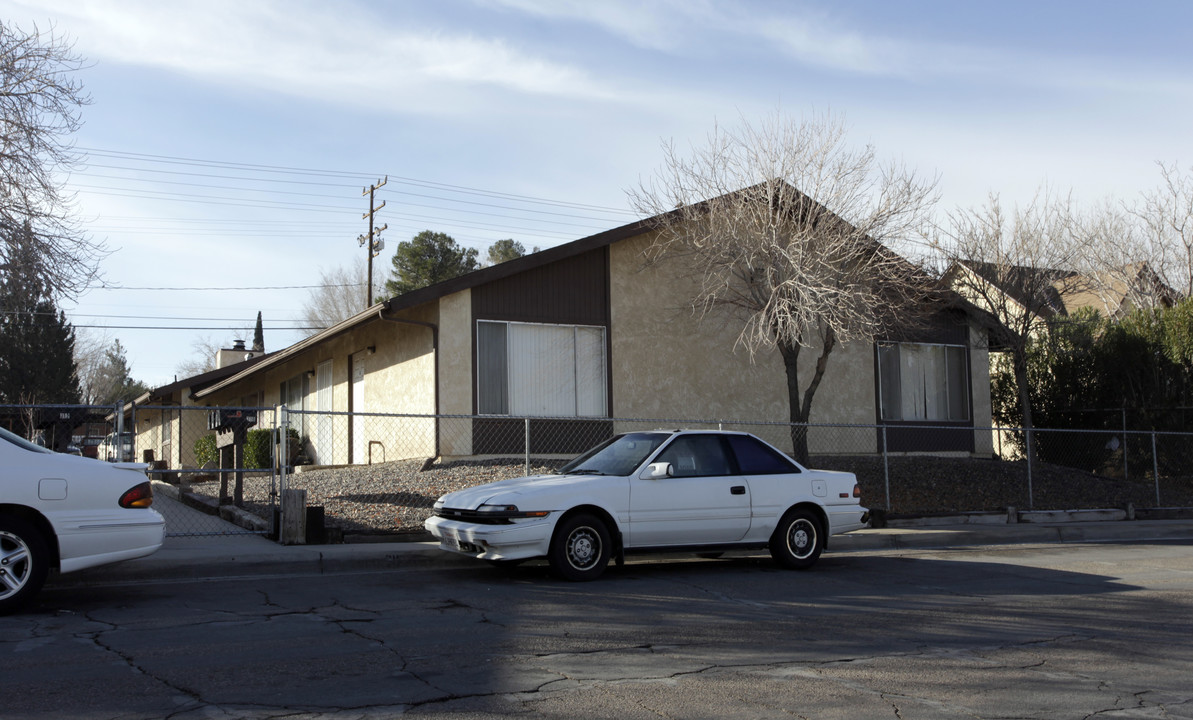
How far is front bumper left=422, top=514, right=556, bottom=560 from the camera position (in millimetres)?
8852

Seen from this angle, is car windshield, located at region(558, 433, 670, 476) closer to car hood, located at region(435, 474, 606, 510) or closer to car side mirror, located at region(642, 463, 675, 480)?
car side mirror, located at region(642, 463, 675, 480)

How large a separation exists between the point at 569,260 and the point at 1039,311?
10.3m

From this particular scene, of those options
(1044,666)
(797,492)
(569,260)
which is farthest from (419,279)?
(1044,666)

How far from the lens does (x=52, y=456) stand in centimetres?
752

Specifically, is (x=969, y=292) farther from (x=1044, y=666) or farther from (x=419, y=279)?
(x=419, y=279)

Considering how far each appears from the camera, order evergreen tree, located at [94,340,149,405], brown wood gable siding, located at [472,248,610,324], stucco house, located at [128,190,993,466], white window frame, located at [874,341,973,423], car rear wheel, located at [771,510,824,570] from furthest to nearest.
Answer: evergreen tree, located at [94,340,149,405], white window frame, located at [874,341,973,423], brown wood gable siding, located at [472,248,610,324], stucco house, located at [128,190,993,466], car rear wheel, located at [771,510,824,570]

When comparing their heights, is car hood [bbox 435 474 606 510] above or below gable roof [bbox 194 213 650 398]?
below

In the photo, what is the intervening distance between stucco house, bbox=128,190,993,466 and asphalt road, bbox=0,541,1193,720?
7060 millimetres

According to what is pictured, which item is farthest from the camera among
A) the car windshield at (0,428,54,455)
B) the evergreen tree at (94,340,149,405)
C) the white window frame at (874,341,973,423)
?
the evergreen tree at (94,340,149,405)

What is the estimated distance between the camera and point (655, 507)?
9664 millimetres

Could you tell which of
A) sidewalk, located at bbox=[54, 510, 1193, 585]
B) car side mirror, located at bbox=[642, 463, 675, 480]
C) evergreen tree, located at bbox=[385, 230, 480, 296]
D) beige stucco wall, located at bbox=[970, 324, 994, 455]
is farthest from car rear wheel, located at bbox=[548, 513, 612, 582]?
evergreen tree, located at bbox=[385, 230, 480, 296]

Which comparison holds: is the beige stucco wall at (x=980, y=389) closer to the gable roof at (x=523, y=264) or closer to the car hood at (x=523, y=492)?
the gable roof at (x=523, y=264)

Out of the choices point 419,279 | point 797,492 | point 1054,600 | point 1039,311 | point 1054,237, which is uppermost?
point 419,279

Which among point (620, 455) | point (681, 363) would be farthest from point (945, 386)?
point (620, 455)
